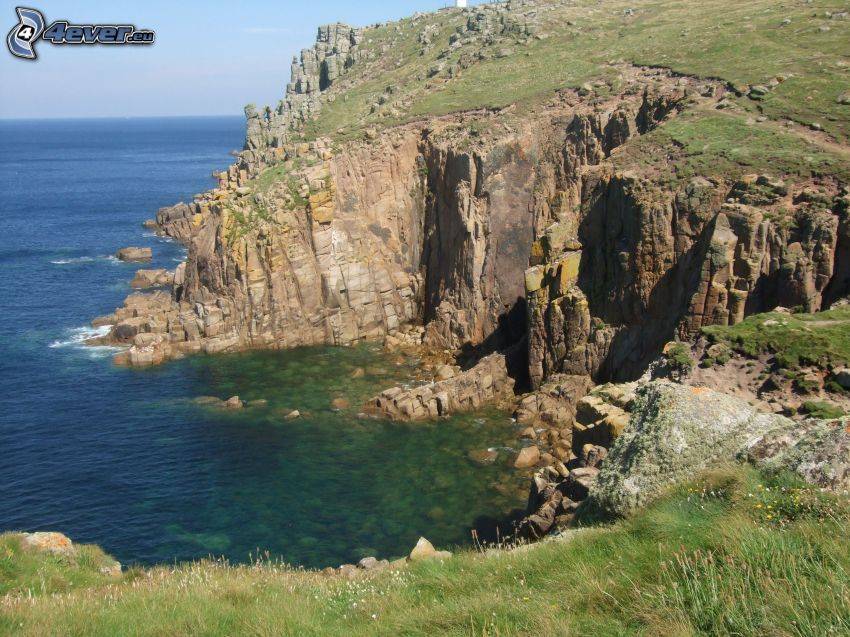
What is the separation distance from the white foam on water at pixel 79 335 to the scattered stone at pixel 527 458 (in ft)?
123

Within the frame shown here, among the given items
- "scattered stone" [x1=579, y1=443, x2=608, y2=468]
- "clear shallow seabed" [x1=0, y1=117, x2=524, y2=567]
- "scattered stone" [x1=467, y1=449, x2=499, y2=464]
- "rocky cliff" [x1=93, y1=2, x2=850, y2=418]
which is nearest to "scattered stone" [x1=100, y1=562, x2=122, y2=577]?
"clear shallow seabed" [x1=0, y1=117, x2=524, y2=567]

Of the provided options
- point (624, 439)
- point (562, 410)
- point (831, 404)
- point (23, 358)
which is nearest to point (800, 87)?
point (562, 410)

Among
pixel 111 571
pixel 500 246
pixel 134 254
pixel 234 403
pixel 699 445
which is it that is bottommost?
pixel 234 403

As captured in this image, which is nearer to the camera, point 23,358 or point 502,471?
point 502,471

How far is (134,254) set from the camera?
297 feet

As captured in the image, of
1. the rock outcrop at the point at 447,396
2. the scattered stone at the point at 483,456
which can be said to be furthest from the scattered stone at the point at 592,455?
the rock outcrop at the point at 447,396

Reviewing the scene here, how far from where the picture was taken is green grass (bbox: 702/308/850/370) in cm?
2733

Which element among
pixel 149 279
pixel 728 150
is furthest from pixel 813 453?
pixel 149 279

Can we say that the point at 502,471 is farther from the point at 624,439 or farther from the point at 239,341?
the point at 239,341

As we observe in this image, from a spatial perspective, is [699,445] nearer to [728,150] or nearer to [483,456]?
[483,456]

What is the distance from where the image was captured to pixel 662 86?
187 feet

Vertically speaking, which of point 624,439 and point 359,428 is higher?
point 624,439

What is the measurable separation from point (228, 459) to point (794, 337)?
30093 mm

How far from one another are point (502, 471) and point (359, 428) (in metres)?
10.2
